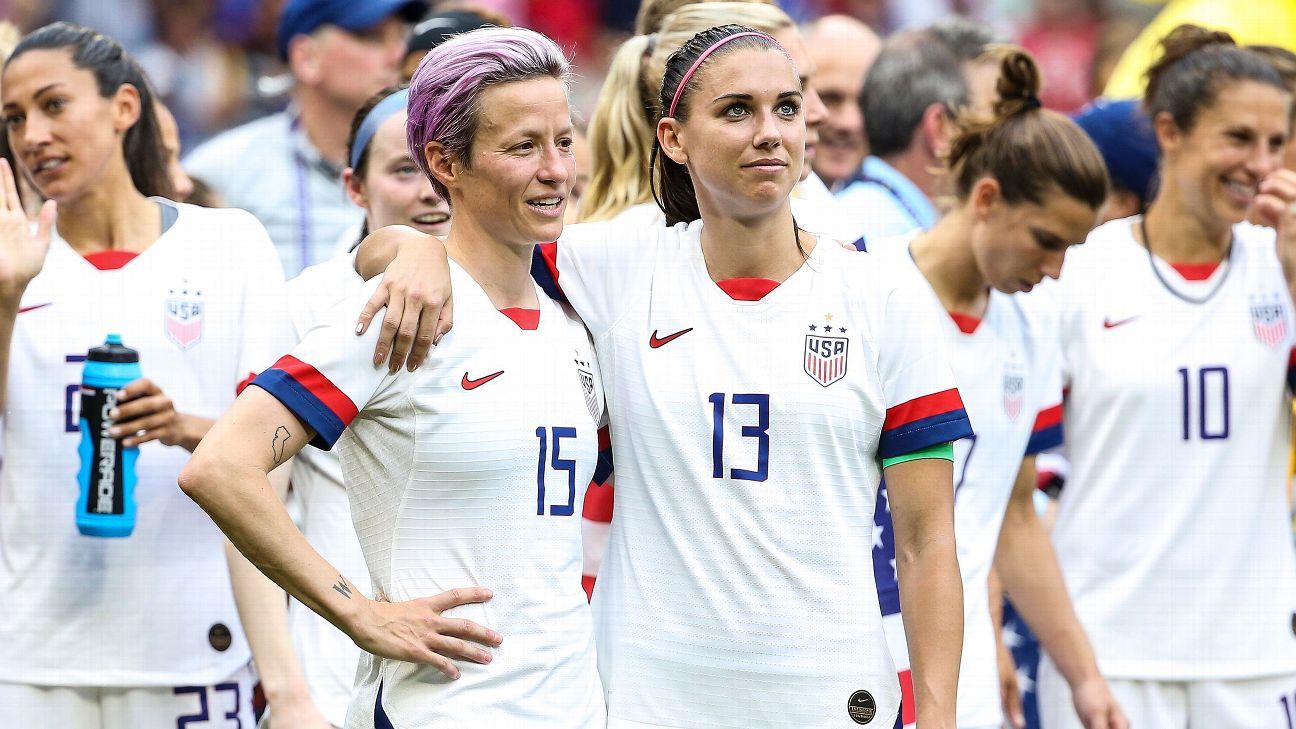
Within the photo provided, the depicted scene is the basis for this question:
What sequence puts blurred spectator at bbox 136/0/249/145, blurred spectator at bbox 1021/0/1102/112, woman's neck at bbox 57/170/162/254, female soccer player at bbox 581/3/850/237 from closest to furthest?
1. female soccer player at bbox 581/3/850/237
2. woman's neck at bbox 57/170/162/254
3. blurred spectator at bbox 136/0/249/145
4. blurred spectator at bbox 1021/0/1102/112

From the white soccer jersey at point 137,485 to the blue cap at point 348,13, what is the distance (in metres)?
2.74

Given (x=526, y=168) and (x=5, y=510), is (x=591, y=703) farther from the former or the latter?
(x=5, y=510)

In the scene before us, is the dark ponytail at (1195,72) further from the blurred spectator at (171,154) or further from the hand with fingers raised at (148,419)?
the hand with fingers raised at (148,419)

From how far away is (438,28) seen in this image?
6.11m

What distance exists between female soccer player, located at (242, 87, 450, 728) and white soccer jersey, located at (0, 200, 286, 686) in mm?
204

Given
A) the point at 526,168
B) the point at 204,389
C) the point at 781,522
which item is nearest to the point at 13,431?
the point at 204,389

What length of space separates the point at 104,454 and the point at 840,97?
4.12m

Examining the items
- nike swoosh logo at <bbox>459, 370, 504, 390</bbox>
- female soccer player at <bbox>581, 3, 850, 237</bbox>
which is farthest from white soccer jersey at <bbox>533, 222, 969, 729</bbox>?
female soccer player at <bbox>581, 3, 850, 237</bbox>

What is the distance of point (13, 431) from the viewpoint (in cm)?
472

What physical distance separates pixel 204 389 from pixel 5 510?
0.62 meters

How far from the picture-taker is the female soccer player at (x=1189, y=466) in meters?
5.56

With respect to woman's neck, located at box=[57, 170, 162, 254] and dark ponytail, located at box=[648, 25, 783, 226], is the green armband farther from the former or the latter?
woman's neck, located at box=[57, 170, 162, 254]

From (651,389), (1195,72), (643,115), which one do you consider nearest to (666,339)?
(651,389)

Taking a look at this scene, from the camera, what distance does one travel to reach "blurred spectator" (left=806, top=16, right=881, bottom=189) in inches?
300
